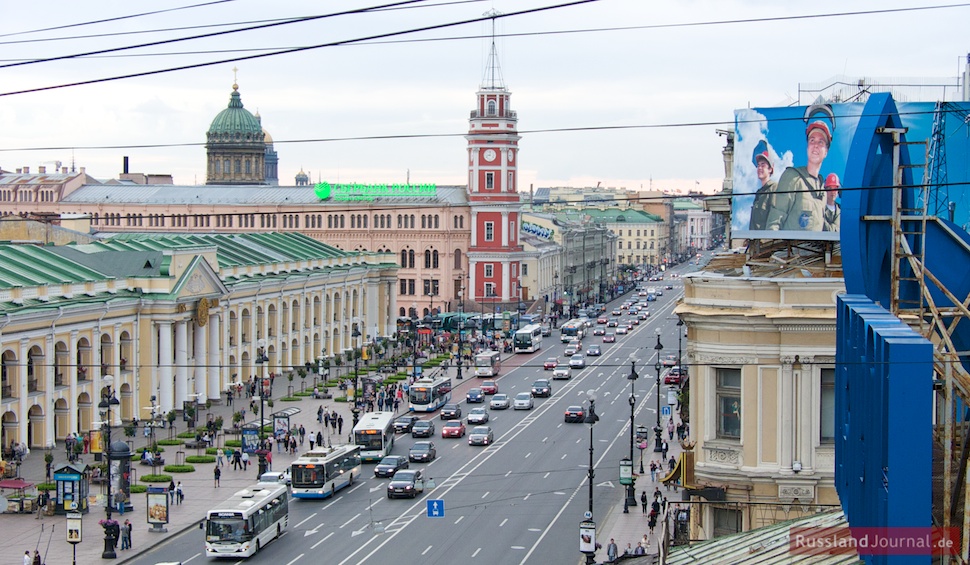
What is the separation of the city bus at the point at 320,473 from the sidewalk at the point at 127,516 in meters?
2.61

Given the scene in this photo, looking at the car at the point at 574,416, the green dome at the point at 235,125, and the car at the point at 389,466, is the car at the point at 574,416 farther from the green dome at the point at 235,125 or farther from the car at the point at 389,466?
the green dome at the point at 235,125

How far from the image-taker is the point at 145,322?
244 feet

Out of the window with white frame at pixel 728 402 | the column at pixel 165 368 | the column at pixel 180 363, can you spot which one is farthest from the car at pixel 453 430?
the window with white frame at pixel 728 402

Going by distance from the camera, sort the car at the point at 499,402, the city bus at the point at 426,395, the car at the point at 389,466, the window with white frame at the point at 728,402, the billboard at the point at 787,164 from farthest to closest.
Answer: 1. the car at the point at 499,402
2. the city bus at the point at 426,395
3. the car at the point at 389,466
4. the billboard at the point at 787,164
5. the window with white frame at the point at 728,402

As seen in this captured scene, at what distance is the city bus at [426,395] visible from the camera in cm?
7662

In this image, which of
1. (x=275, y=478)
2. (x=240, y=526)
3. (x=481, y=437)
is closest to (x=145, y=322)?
(x=481, y=437)

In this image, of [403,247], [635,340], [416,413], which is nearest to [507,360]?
[635,340]

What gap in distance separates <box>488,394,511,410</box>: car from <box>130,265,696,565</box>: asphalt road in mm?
1648

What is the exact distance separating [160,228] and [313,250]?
45092 millimetres

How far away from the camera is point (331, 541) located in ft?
150

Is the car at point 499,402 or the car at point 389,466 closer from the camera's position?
the car at point 389,466

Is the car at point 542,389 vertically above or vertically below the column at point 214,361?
below

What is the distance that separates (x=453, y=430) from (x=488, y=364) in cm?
2407

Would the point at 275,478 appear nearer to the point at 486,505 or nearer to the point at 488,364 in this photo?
the point at 486,505
